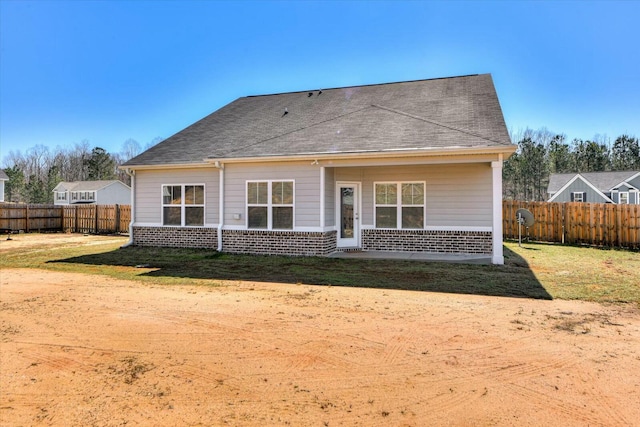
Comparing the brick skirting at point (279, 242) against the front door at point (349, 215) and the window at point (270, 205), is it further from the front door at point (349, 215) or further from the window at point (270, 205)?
the front door at point (349, 215)

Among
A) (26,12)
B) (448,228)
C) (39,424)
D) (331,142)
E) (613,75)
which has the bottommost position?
(39,424)

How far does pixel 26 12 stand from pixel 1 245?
893cm

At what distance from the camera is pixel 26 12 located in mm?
11898

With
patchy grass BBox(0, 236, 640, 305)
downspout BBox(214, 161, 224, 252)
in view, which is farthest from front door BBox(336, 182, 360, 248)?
downspout BBox(214, 161, 224, 252)

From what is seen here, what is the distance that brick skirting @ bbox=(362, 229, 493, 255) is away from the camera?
35.8 ft

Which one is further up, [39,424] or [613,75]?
[613,75]

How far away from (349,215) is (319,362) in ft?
28.9

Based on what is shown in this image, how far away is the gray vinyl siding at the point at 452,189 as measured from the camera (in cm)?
1088

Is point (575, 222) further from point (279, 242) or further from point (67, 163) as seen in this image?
point (67, 163)

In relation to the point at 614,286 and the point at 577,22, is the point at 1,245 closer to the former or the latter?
the point at 614,286

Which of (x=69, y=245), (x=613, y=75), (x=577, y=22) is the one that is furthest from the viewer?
(x=613, y=75)

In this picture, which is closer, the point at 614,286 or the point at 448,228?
the point at 614,286

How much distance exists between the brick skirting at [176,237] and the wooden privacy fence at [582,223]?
1213 cm

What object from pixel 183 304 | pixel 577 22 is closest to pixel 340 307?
pixel 183 304
